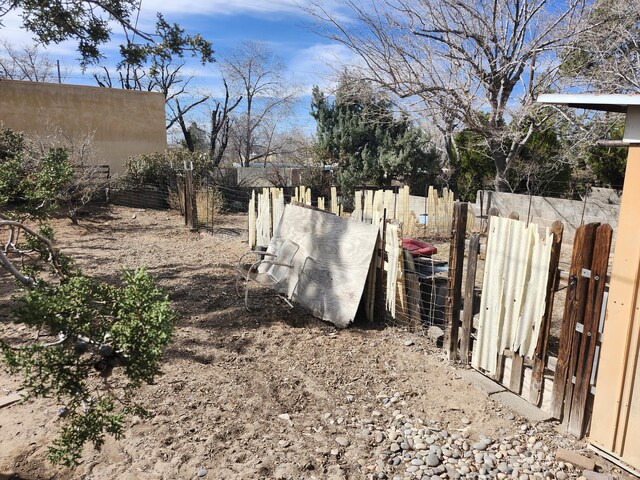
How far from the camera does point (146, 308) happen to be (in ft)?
6.94

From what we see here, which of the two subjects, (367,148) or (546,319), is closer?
(546,319)

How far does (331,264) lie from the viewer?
5559 mm

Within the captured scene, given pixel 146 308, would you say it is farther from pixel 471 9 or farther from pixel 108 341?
pixel 471 9

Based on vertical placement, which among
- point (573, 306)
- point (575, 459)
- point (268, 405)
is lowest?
point (268, 405)

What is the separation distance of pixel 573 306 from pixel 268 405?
2337 mm

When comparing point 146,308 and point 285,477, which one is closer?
point 146,308

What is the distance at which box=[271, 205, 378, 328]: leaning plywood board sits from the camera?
5.20 meters

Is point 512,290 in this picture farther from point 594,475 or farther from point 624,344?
point 594,475

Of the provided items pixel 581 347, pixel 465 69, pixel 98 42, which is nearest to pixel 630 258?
pixel 581 347

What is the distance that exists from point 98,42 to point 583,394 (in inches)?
340

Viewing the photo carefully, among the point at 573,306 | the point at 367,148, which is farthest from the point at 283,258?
the point at 367,148

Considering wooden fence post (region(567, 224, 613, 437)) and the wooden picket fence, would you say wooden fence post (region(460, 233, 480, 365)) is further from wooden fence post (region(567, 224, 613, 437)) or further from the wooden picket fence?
wooden fence post (region(567, 224, 613, 437))

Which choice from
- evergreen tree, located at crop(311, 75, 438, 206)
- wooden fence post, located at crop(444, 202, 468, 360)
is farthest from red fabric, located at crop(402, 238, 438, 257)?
evergreen tree, located at crop(311, 75, 438, 206)

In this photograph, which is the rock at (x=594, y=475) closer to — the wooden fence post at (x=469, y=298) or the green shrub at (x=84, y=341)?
the wooden fence post at (x=469, y=298)
